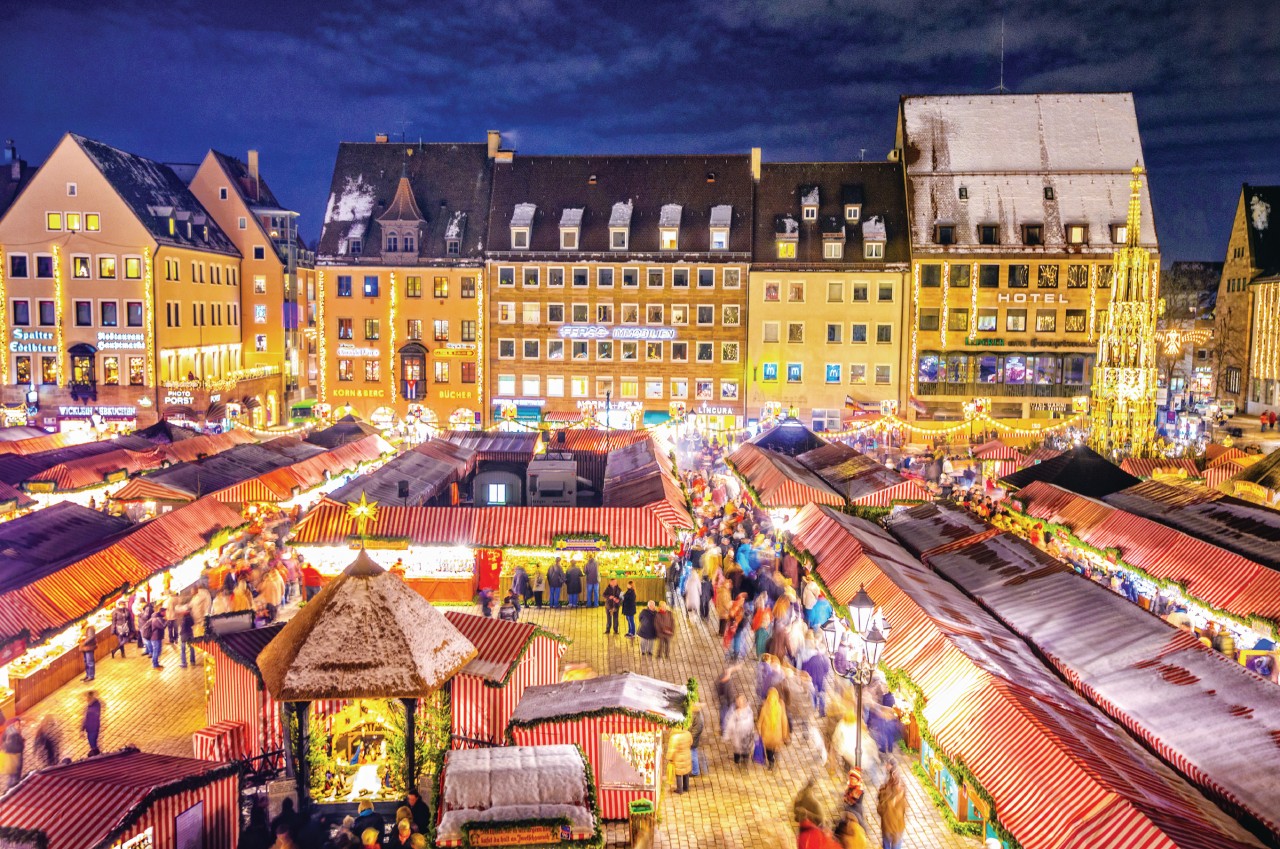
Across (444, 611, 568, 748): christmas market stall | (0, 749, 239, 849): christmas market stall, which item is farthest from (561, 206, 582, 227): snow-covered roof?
(0, 749, 239, 849): christmas market stall

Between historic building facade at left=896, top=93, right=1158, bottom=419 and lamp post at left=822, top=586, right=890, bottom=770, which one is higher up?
historic building facade at left=896, top=93, right=1158, bottom=419

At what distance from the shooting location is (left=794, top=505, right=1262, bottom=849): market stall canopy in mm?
8492

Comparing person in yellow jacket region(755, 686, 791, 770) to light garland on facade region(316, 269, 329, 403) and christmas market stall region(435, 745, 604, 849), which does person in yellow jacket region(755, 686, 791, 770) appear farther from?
light garland on facade region(316, 269, 329, 403)

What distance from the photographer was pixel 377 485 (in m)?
23.2

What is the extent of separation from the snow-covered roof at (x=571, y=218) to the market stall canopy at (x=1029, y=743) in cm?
3709

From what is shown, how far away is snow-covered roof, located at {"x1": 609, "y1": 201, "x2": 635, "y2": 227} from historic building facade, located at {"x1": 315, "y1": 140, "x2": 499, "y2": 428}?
6.51 m

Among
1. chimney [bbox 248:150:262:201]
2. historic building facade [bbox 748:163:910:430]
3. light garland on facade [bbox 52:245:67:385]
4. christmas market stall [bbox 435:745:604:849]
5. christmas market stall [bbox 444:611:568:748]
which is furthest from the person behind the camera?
chimney [bbox 248:150:262:201]

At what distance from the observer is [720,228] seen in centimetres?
4909

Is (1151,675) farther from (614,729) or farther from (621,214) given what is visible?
(621,214)

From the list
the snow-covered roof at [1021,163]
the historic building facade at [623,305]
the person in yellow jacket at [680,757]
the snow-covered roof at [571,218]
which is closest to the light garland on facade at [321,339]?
the historic building facade at [623,305]

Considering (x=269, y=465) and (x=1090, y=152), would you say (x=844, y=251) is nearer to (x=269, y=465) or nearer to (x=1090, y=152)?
(x=1090, y=152)

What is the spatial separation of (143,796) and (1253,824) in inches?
386

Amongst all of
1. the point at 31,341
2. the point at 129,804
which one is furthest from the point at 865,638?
the point at 31,341

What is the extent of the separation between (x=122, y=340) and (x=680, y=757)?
43.5 meters
